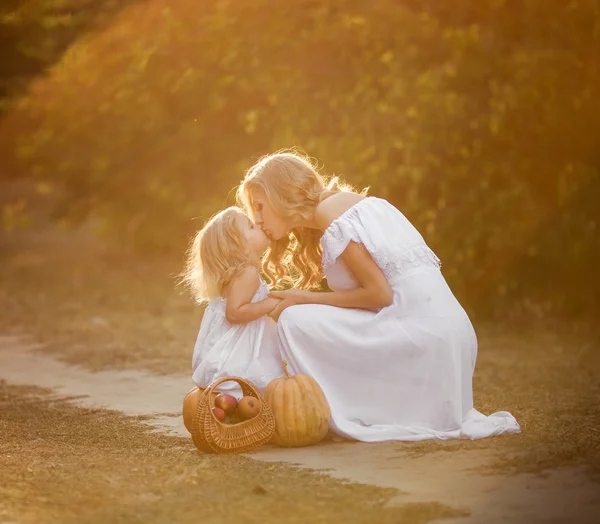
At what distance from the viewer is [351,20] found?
9531 mm

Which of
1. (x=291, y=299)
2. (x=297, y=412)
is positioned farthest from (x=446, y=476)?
(x=291, y=299)

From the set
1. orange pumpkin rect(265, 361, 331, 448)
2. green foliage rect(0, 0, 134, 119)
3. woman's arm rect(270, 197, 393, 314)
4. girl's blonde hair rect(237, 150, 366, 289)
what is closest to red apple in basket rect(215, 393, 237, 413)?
orange pumpkin rect(265, 361, 331, 448)

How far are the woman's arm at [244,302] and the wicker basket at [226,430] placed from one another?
37 centimetres

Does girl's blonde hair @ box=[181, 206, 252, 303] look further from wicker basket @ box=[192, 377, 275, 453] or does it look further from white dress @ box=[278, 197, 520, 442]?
wicker basket @ box=[192, 377, 275, 453]

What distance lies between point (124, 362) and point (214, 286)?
2.97 meters

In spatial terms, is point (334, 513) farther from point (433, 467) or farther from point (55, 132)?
point (55, 132)

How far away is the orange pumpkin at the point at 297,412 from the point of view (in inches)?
205

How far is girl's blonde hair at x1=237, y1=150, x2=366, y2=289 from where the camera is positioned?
5.67 m

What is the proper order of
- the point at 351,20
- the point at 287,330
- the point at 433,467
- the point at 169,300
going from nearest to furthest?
the point at 433,467, the point at 287,330, the point at 351,20, the point at 169,300

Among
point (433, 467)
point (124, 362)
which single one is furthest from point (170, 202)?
point (433, 467)

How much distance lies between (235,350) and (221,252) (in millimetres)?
477

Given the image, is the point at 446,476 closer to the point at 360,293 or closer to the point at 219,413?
the point at 219,413

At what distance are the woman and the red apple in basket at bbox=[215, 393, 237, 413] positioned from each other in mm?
365

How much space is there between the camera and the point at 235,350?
5504 mm
